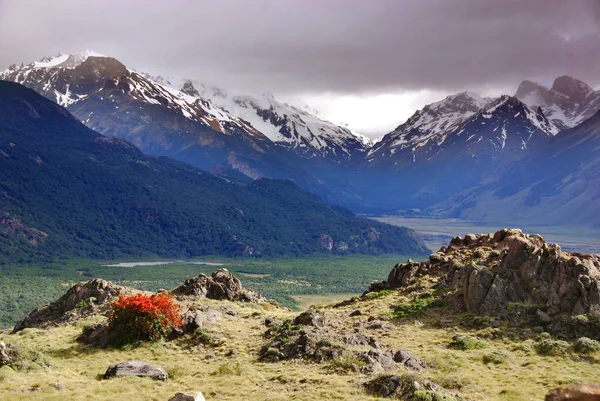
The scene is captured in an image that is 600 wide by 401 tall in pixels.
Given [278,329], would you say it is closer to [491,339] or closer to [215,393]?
[215,393]

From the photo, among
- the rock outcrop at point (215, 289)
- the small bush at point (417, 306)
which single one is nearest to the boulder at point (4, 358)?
the rock outcrop at point (215, 289)

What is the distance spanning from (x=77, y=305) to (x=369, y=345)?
35.9m

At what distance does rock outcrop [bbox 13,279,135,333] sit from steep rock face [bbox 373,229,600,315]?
38.4 meters

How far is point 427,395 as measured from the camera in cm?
3441

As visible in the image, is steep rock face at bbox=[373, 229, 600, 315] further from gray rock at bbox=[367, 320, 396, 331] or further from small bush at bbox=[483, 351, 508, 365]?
small bush at bbox=[483, 351, 508, 365]

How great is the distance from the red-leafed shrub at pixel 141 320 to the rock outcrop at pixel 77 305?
44.7 ft

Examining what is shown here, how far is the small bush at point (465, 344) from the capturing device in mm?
47472

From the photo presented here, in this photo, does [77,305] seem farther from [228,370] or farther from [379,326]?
[379,326]

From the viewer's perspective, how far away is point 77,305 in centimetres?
6512

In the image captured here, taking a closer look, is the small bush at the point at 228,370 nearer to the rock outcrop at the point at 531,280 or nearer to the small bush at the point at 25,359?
the small bush at the point at 25,359

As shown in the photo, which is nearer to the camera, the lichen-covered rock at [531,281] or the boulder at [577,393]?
the boulder at [577,393]

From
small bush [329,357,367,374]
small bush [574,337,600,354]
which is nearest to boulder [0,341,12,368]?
small bush [329,357,367,374]

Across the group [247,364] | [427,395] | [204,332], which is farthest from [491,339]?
[204,332]

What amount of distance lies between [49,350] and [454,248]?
4963 cm
